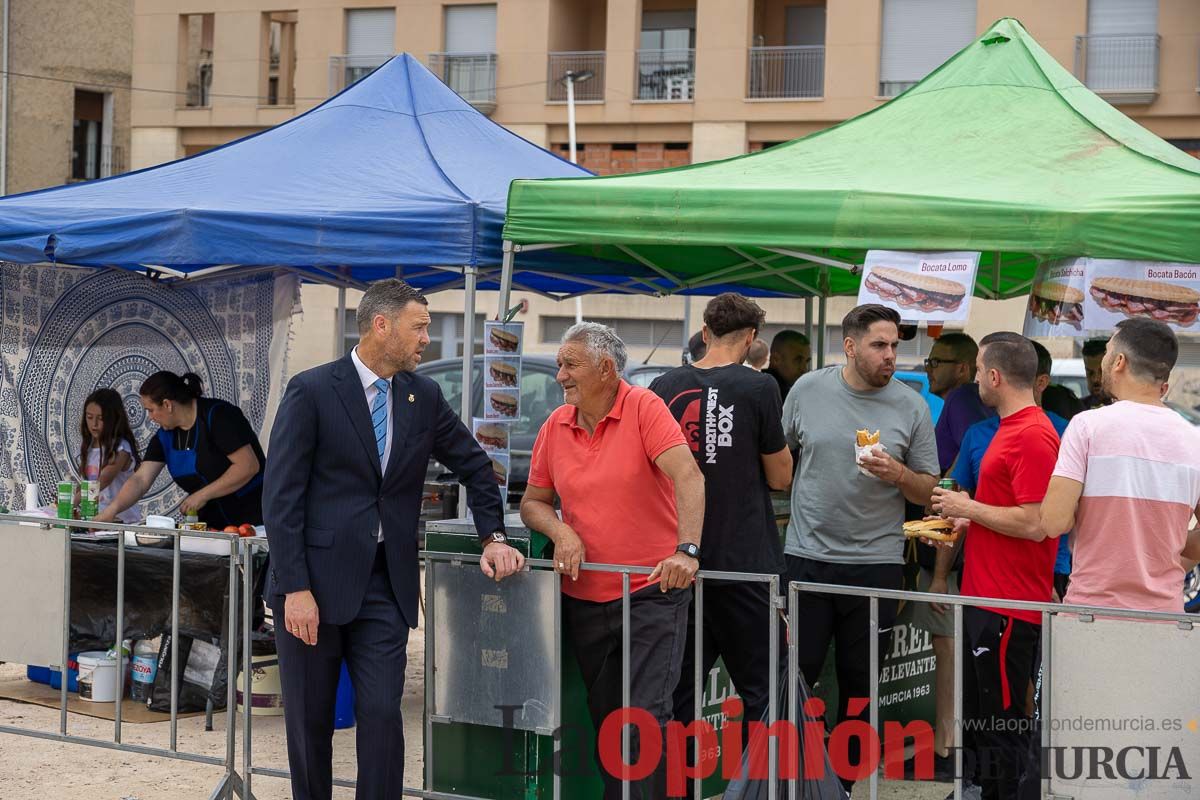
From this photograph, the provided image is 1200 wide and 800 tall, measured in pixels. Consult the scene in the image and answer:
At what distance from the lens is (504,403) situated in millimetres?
→ 6410

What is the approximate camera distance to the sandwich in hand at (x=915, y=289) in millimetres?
5465

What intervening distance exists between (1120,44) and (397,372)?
27.6 m

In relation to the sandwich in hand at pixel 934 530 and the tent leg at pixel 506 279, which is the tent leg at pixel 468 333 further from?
the sandwich in hand at pixel 934 530

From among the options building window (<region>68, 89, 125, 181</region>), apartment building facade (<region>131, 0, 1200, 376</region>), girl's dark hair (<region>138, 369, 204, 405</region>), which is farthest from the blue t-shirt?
building window (<region>68, 89, 125, 181</region>)

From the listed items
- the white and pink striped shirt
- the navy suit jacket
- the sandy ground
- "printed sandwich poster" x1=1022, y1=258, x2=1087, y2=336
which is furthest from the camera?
the sandy ground

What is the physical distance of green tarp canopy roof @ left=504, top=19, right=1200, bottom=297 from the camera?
5.40m

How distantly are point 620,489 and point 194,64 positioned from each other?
35.1m

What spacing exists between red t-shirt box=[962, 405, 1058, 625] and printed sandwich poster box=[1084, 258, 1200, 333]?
659 millimetres

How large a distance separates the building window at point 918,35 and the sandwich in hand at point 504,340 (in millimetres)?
24803

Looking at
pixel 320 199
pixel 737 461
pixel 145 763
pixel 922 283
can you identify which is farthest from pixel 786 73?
pixel 737 461

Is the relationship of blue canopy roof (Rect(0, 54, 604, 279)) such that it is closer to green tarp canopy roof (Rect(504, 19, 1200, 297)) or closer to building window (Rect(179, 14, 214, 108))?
green tarp canopy roof (Rect(504, 19, 1200, 297))

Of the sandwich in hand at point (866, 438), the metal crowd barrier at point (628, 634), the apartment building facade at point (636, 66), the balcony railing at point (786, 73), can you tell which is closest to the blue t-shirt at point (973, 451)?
the sandwich in hand at point (866, 438)

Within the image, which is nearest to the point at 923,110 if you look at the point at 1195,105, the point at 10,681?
the point at 10,681

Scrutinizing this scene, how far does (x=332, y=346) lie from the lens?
111ft
